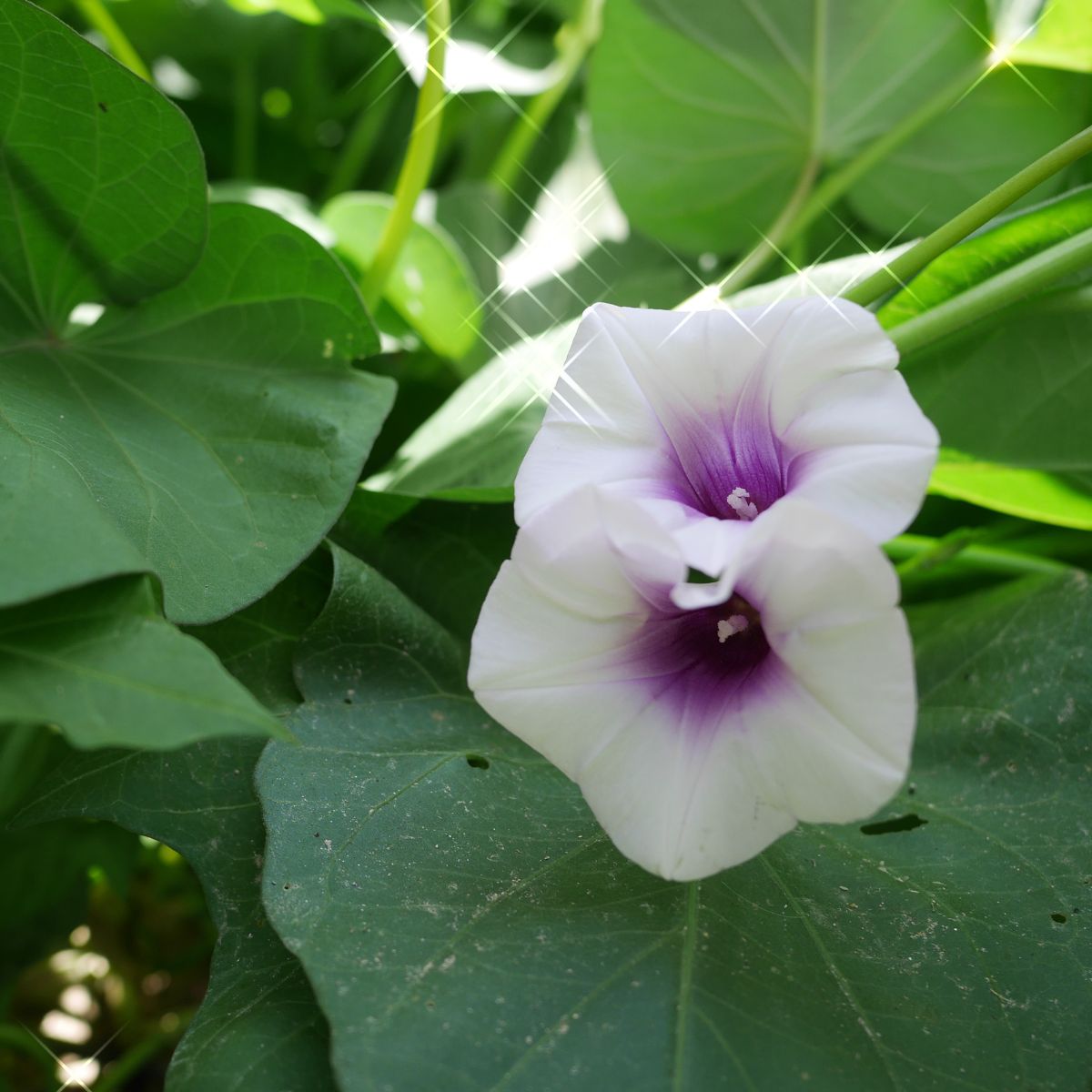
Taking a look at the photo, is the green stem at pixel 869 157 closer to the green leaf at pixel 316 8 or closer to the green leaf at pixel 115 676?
the green leaf at pixel 316 8

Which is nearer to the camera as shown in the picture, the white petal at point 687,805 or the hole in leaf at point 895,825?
the white petal at point 687,805

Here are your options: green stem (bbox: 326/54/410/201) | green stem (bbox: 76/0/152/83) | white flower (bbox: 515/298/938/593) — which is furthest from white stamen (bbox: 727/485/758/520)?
green stem (bbox: 326/54/410/201)

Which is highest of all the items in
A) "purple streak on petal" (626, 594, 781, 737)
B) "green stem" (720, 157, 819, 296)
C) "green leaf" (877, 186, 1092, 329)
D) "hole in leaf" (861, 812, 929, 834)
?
"green leaf" (877, 186, 1092, 329)

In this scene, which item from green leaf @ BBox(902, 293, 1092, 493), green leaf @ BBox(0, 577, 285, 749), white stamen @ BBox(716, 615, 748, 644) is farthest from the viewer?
green leaf @ BBox(902, 293, 1092, 493)

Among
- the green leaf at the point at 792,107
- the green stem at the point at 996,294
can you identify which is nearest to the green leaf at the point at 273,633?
the green stem at the point at 996,294

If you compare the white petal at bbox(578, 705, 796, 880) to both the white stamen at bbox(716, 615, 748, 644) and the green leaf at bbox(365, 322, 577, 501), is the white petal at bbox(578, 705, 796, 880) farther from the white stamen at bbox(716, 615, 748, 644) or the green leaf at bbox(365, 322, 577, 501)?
the green leaf at bbox(365, 322, 577, 501)

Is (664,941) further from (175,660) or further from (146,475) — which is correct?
(146,475)
